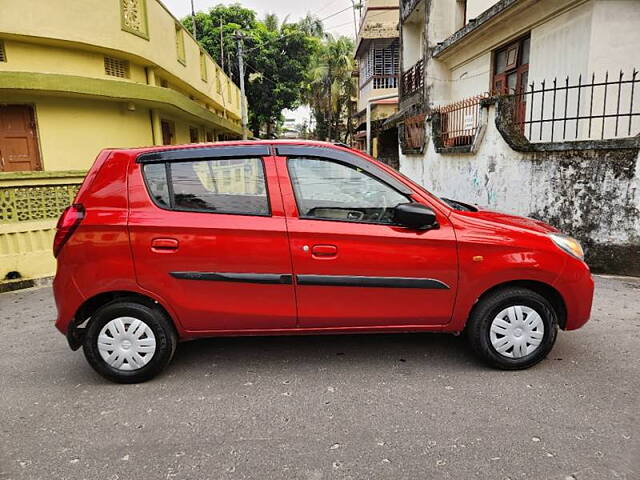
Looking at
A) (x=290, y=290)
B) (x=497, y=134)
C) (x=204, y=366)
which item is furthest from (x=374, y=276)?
(x=497, y=134)

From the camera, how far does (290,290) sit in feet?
10.8

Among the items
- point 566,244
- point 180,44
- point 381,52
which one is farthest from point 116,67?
point 381,52

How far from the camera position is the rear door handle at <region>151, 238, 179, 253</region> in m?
3.23

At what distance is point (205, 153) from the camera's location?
11.1 feet

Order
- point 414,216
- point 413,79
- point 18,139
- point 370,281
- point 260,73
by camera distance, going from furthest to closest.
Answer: point 260,73, point 413,79, point 18,139, point 370,281, point 414,216

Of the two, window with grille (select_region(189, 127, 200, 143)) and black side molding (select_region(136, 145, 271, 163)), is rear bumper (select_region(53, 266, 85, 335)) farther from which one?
window with grille (select_region(189, 127, 200, 143))

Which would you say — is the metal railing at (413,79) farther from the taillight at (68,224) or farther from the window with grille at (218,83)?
the taillight at (68,224)

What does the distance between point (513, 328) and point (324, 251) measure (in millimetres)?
1524

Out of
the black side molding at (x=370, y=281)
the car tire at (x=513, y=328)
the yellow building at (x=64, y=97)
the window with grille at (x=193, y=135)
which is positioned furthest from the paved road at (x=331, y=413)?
the window with grille at (x=193, y=135)

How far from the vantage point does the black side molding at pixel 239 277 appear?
3.27 m

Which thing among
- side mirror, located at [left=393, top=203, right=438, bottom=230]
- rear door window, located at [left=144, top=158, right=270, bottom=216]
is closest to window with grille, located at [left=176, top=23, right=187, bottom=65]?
rear door window, located at [left=144, top=158, right=270, bottom=216]

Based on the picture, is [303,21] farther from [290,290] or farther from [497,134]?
[290,290]

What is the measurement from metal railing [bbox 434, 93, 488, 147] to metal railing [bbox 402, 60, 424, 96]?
607cm

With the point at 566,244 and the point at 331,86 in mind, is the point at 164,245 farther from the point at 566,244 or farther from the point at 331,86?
the point at 331,86
